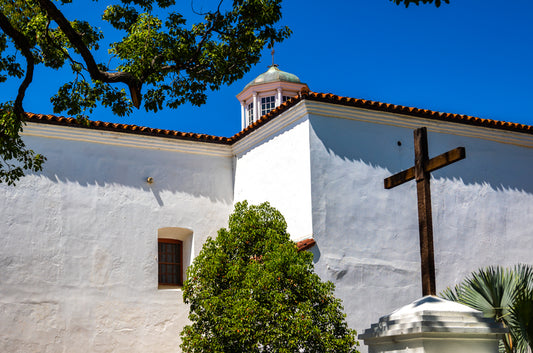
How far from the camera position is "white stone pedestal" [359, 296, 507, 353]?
658 cm

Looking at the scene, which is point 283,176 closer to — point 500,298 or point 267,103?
point 500,298

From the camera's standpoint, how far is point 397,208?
13.2 m

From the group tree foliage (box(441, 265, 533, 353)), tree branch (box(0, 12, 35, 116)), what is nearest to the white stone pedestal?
tree foliage (box(441, 265, 533, 353))

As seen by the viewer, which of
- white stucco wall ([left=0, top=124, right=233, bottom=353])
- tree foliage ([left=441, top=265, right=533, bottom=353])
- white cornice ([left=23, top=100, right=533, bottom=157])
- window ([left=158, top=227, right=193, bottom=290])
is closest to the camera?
tree foliage ([left=441, top=265, right=533, bottom=353])

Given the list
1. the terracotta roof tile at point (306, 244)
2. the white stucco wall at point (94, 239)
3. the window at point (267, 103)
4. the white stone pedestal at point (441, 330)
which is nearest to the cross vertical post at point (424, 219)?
the white stone pedestal at point (441, 330)

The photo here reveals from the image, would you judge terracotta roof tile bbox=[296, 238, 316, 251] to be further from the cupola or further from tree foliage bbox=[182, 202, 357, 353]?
the cupola

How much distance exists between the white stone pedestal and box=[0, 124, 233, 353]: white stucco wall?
24.1 ft

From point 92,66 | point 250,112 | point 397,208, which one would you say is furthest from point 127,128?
point 250,112

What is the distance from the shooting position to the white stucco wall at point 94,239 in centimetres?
1260

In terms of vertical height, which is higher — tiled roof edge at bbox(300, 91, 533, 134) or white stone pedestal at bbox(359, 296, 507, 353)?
tiled roof edge at bbox(300, 91, 533, 134)

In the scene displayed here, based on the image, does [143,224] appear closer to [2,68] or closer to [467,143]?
[2,68]

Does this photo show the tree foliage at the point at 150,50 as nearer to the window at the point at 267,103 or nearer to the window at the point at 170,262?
the window at the point at 170,262

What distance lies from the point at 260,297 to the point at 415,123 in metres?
5.57

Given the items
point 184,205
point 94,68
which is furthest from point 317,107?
point 94,68
